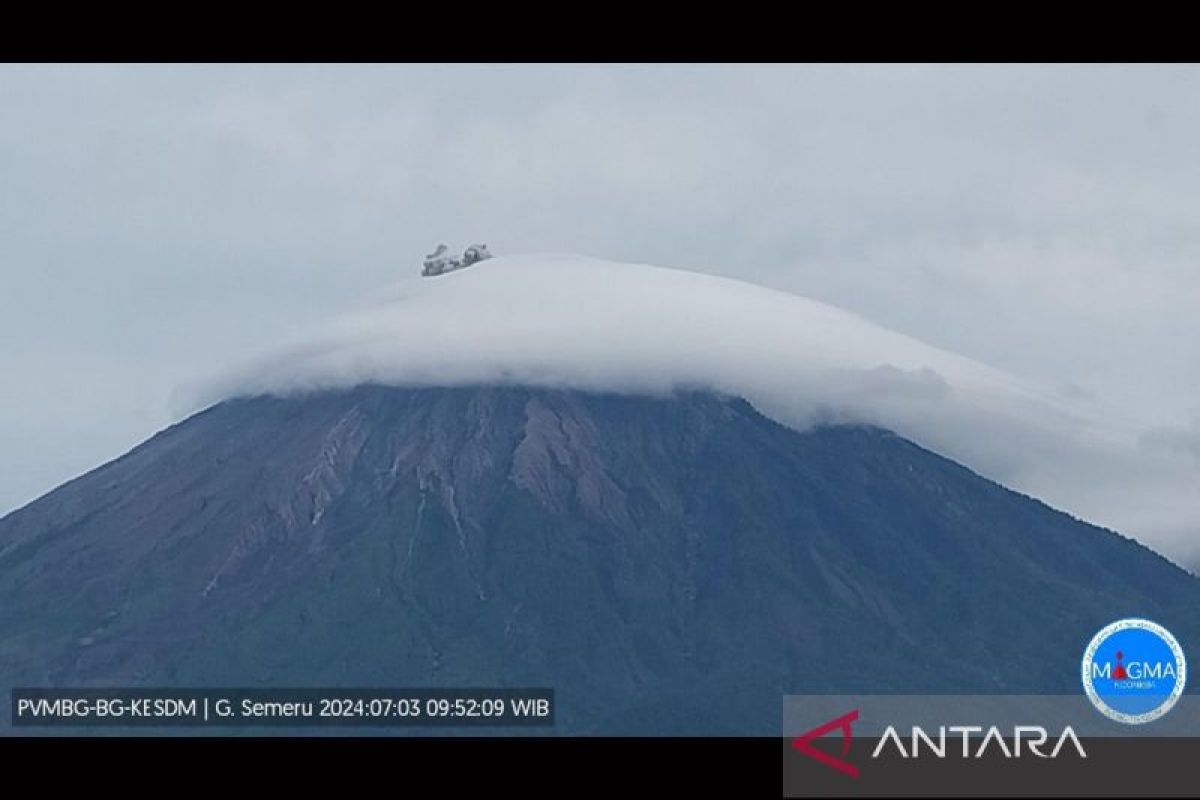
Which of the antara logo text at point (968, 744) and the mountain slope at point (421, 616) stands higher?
the mountain slope at point (421, 616)

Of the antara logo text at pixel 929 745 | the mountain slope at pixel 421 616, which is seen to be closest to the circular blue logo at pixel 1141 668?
the antara logo text at pixel 929 745

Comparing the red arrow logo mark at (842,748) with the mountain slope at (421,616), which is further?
the mountain slope at (421,616)

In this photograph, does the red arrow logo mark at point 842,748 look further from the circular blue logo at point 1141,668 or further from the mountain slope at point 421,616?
the mountain slope at point 421,616

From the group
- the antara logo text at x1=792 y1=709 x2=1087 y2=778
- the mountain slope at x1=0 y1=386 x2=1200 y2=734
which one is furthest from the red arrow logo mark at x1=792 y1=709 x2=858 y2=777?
the mountain slope at x1=0 y1=386 x2=1200 y2=734

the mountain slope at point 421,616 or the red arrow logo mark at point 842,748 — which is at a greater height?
the mountain slope at point 421,616

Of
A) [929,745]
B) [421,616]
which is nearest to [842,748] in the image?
[929,745]

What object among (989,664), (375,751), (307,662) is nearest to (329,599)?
(307,662)

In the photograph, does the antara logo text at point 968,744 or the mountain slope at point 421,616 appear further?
the mountain slope at point 421,616

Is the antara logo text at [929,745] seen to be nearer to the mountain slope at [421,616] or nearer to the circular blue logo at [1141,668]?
the circular blue logo at [1141,668]

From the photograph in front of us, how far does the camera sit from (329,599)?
184125mm

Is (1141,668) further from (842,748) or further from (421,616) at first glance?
(421,616)

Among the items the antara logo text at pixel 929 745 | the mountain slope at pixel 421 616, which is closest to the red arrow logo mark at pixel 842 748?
the antara logo text at pixel 929 745

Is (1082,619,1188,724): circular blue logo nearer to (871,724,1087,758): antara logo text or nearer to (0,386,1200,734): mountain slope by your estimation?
(871,724,1087,758): antara logo text

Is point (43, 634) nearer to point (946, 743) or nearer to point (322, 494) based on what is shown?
point (322, 494)
